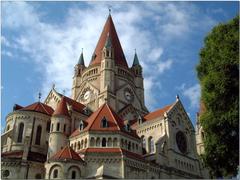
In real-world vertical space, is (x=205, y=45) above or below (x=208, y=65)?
above

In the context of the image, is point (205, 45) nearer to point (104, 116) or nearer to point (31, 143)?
point (104, 116)

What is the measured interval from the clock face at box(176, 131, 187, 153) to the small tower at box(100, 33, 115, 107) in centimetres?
1219

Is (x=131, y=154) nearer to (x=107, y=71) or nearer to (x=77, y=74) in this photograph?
(x=107, y=71)

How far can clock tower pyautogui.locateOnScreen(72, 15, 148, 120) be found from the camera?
5212 cm

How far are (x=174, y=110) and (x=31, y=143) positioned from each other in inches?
826

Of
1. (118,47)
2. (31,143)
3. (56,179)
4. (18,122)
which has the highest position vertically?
(118,47)

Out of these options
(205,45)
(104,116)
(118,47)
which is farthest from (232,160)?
(118,47)

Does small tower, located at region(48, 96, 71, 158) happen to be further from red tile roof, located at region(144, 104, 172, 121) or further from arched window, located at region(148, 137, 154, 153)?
red tile roof, located at region(144, 104, 172, 121)

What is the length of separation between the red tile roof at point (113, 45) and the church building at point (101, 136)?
1.12ft

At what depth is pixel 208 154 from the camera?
2108 centimetres

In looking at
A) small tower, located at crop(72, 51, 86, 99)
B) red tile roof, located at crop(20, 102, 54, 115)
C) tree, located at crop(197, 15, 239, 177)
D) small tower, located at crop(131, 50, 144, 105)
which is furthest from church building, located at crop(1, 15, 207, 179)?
tree, located at crop(197, 15, 239, 177)

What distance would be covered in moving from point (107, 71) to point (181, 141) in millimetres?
17966

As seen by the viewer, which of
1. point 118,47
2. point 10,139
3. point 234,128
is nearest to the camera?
point 234,128

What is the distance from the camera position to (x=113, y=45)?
201 ft
